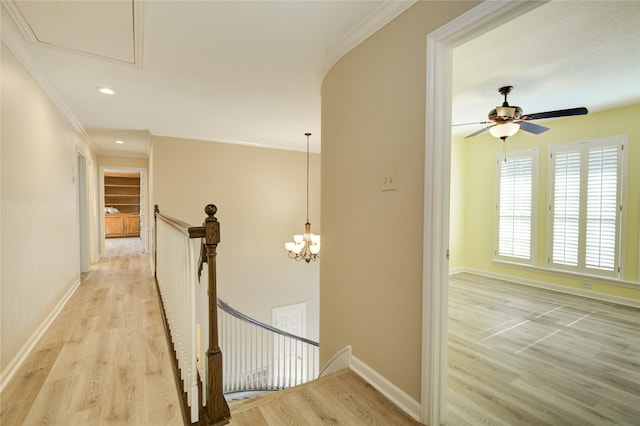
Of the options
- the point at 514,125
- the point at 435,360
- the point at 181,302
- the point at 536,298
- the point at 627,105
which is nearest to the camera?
the point at 435,360

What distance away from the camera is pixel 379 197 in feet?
6.30

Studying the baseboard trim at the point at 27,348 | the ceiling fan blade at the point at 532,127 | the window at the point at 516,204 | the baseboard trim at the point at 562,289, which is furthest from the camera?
the window at the point at 516,204

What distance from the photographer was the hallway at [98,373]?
5.49 feet

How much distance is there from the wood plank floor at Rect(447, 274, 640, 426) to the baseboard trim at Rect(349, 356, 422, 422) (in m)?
0.24

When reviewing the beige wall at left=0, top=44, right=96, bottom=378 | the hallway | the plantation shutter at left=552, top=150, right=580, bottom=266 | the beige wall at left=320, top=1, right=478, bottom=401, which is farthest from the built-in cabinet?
the plantation shutter at left=552, top=150, right=580, bottom=266

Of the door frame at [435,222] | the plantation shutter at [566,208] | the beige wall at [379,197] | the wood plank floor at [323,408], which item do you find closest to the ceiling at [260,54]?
the beige wall at [379,197]

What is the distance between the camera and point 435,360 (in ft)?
5.11

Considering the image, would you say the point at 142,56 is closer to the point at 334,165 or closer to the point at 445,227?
the point at 334,165

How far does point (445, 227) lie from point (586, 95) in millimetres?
3244

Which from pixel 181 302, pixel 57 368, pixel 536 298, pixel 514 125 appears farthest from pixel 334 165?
pixel 536 298

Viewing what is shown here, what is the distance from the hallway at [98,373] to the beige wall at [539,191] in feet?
16.1

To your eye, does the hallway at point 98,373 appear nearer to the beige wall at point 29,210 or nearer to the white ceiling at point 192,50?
the beige wall at point 29,210

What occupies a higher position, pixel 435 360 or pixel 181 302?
pixel 181 302

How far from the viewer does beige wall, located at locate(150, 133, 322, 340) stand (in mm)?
4855
